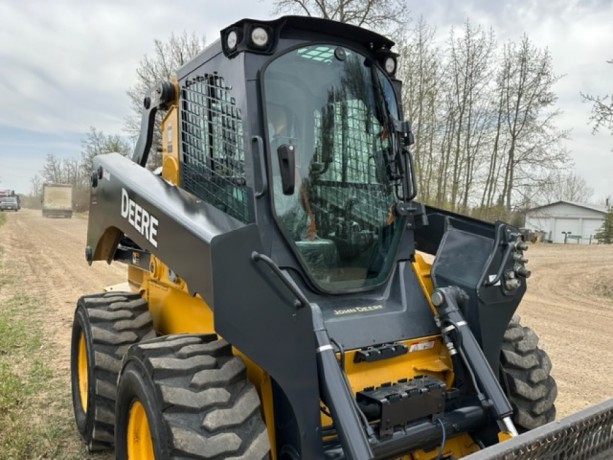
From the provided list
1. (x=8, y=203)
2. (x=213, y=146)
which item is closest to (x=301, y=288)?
(x=213, y=146)

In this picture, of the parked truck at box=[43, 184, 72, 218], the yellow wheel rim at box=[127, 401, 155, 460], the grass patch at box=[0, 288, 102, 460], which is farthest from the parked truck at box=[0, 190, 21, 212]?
the yellow wheel rim at box=[127, 401, 155, 460]

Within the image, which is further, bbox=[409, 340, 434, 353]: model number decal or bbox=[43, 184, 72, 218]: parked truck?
bbox=[43, 184, 72, 218]: parked truck

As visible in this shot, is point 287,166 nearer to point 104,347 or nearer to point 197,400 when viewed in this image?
point 197,400

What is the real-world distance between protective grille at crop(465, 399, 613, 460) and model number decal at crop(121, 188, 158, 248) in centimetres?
195

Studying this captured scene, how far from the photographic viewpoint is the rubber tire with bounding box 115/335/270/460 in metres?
2.05

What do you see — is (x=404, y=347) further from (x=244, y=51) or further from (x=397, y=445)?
(x=244, y=51)

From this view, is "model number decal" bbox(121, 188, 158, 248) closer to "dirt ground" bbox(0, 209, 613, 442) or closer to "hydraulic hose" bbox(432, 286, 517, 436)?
"hydraulic hose" bbox(432, 286, 517, 436)

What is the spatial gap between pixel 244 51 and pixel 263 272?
Result: 121 cm

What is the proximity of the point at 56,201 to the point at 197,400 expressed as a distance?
4438cm

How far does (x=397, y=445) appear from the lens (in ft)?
7.77

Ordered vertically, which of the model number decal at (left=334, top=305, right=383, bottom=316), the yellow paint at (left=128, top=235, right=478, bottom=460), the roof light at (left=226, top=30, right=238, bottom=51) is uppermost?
the roof light at (left=226, top=30, right=238, bottom=51)

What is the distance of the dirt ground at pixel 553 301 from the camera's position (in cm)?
558

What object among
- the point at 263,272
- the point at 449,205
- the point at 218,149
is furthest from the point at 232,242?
the point at 449,205

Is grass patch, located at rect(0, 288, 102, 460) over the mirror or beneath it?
beneath
